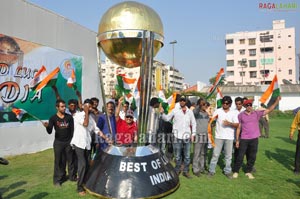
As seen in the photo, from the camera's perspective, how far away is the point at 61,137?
5.10m

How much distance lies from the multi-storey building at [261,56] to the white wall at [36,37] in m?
44.5

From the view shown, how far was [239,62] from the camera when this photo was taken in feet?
176

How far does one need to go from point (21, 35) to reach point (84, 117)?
522 centimetres

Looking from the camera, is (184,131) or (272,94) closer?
(184,131)

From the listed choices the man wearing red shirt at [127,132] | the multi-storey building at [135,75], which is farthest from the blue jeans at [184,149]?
the multi-storey building at [135,75]

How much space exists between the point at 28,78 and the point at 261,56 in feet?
170

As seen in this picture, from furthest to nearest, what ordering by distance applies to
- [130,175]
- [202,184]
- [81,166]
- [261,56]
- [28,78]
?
[261,56], [28,78], [202,184], [81,166], [130,175]

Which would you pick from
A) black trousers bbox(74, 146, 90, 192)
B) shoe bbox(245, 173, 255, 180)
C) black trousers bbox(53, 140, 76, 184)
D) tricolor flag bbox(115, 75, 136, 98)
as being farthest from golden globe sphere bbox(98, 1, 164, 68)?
shoe bbox(245, 173, 255, 180)

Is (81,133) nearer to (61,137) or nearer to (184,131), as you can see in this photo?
(61,137)

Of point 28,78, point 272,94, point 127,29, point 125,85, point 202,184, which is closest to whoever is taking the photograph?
point 127,29

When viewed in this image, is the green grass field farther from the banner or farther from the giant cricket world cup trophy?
the banner

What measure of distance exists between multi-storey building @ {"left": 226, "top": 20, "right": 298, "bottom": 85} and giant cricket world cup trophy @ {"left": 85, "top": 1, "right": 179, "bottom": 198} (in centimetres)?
4968

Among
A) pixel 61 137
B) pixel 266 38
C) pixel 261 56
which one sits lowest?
pixel 61 137

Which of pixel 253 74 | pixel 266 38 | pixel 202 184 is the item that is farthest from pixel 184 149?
pixel 266 38
